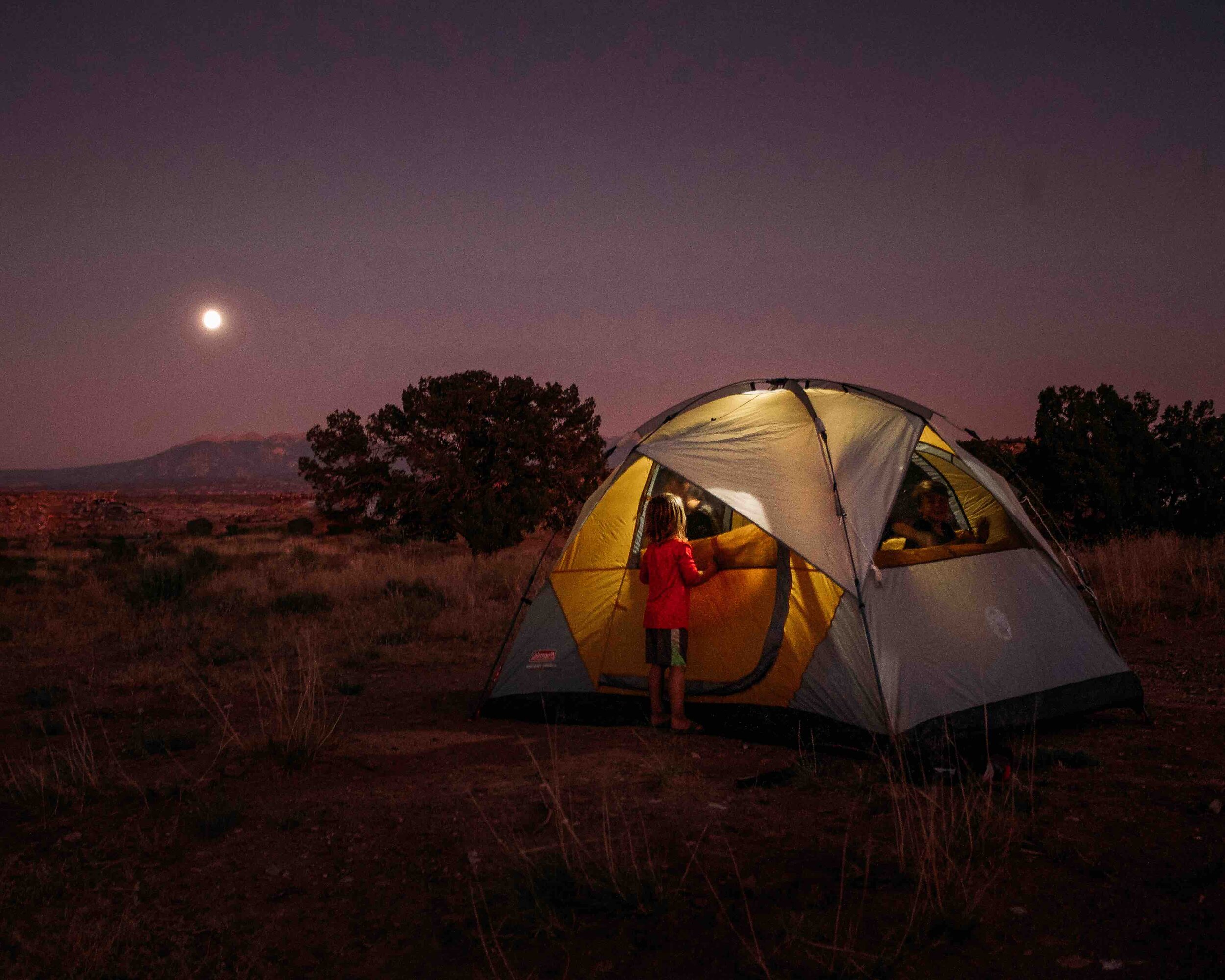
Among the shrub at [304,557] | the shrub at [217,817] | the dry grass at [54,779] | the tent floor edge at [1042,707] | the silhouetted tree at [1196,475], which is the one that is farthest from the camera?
the shrub at [304,557]

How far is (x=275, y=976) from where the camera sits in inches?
136

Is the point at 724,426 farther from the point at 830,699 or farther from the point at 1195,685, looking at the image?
the point at 1195,685

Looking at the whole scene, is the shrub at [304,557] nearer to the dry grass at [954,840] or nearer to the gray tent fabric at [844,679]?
the gray tent fabric at [844,679]

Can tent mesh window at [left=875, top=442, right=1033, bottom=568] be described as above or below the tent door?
above

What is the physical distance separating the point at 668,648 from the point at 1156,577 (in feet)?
27.2

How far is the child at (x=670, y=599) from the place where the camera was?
653 cm

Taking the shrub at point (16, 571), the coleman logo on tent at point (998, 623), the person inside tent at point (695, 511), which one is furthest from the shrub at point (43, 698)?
the shrub at point (16, 571)

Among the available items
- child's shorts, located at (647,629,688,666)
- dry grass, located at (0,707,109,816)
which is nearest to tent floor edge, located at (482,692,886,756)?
child's shorts, located at (647,629,688,666)

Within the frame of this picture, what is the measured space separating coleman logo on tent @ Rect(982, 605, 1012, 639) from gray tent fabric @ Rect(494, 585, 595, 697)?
2.97 metres

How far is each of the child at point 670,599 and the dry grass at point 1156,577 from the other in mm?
6118

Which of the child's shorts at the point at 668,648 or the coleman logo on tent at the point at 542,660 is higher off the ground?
the child's shorts at the point at 668,648

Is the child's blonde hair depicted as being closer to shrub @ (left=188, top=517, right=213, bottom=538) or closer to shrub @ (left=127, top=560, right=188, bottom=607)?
shrub @ (left=127, top=560, right=188, bottom=607)

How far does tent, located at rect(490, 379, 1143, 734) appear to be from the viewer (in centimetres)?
598

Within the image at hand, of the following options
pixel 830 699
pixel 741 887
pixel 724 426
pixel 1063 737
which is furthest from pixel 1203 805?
pixel 724 426
